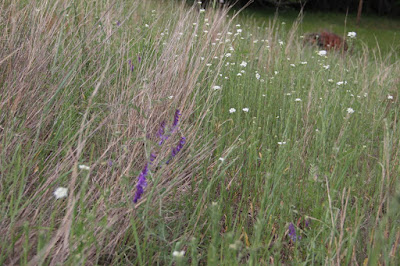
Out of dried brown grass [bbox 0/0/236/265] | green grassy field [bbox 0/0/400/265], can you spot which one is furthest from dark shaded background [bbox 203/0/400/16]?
dried brown grass [bbox 0/0/236/265]

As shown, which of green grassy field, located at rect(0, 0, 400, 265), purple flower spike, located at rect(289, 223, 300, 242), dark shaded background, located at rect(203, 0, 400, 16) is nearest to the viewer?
green grassy field, located at rect(0, 0, 400, 265)

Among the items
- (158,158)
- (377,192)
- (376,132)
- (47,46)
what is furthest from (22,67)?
(376,132)

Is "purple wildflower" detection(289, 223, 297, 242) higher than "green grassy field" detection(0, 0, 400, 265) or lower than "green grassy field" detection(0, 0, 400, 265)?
lower

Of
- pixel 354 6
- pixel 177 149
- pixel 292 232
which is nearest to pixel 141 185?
pixel 177 149

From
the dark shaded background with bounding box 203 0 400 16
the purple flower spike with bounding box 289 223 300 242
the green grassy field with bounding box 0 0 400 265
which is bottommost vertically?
the dark shaded background with bounding box 203 0 400 16

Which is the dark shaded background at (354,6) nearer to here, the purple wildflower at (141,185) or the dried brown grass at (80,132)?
the dried brown grass at (80,132)

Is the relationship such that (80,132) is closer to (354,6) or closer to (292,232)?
(292,232)

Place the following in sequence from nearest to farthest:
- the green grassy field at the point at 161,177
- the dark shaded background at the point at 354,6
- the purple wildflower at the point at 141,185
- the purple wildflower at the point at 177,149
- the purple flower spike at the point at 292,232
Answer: the green grassy field at the point at 161,177 → the purple wildflower at the point at 141,185 → the purple flower spike at the point at 292,232 → the purple wildflower at the point at 177,149 → the dark shaded background at the point at 354,6

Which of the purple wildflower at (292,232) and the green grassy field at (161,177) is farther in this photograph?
the purple wildflower at (292,232)

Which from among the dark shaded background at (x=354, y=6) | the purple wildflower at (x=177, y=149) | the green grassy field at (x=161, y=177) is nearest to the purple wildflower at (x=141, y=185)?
the green grassy field at (x=161, y=177)

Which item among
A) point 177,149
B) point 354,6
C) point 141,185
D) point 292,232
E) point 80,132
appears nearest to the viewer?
point 80,132

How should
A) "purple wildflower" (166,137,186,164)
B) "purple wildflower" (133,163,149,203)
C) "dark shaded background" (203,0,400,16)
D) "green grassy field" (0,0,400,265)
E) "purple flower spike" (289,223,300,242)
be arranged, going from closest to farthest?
"green grassy field" (0,0,400,265)
"purple wildflower" (133,163,149,203)
"purple flower spike" (289,223,300,242)
"purple wildflower" (166,137,186,164)
"dark shaded background" (203,0,400,16)

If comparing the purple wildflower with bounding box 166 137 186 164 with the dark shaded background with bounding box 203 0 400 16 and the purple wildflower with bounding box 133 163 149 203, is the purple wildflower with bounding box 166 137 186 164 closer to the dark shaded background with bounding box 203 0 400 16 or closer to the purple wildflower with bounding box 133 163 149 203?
the purple wildflower with bounding box 133 163 149 203

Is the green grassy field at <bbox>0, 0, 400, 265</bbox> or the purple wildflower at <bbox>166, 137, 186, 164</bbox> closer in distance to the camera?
the green grassy field at <bbox>0, 0, 400, 265</bbox>
